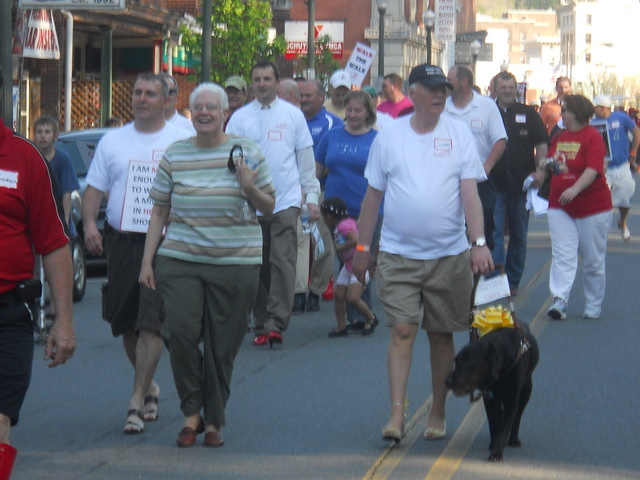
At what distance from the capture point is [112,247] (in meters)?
7.39

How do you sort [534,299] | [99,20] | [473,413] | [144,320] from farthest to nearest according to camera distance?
1. [99,20]
2. [534,299]
3. [473,413]
4. [144,320]

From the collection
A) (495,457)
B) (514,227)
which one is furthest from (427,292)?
(514,227)

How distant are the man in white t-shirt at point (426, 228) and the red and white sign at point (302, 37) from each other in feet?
118

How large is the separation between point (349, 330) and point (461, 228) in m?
4.29

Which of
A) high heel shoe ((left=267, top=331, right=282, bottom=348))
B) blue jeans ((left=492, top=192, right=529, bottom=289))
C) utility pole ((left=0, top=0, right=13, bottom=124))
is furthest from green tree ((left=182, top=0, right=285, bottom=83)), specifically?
high heel shoe ((left=267, top=331, right=282, bottom=348))

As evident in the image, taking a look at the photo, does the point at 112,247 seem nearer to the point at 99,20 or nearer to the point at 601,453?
the point at 601,453

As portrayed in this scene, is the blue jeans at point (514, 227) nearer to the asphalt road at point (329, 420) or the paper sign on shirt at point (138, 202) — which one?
the asphalt road at point (329, 420)

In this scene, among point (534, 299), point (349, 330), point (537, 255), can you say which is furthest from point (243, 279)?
point (537, 255)

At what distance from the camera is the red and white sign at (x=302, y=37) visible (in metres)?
48.7

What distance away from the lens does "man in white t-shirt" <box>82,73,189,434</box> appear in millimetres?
7195

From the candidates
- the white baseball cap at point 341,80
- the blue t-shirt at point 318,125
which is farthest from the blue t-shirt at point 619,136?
the blue t-shirt at point 318,125

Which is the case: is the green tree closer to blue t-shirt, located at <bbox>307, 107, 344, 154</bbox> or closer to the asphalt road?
blue t-shirt, located at <bbox>307, 107, 344, 154</bbox>

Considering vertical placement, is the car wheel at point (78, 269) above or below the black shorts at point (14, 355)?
below

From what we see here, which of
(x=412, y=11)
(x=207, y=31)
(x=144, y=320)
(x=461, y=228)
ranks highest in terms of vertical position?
(x=412, y=11)
